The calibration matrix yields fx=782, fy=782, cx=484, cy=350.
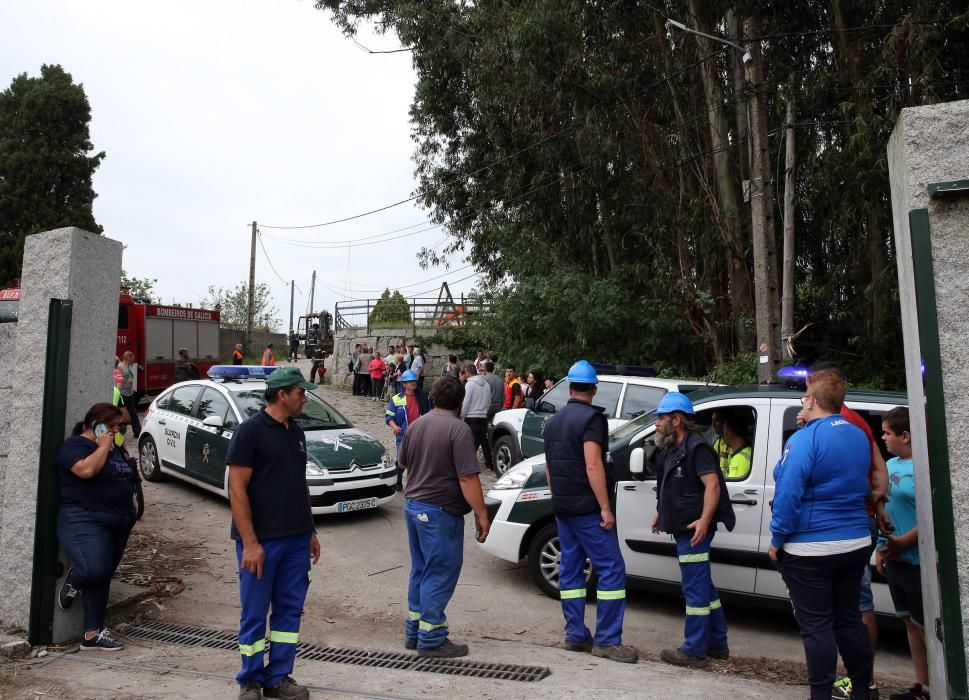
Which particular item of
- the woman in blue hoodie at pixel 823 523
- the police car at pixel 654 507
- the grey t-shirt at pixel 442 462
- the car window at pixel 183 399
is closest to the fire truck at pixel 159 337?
the car window at pixel 183 399

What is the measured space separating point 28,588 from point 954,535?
16.8 feet

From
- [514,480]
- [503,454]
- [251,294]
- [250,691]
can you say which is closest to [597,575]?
[514,480]

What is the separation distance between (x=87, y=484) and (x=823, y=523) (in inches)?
167

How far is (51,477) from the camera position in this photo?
490cm

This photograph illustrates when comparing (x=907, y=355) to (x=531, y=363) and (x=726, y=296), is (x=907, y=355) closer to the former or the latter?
(x=726, y=296)

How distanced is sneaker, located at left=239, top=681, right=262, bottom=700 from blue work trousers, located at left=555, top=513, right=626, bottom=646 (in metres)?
1.93

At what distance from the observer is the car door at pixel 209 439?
894 centimetres

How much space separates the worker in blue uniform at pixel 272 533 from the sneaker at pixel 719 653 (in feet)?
8.15

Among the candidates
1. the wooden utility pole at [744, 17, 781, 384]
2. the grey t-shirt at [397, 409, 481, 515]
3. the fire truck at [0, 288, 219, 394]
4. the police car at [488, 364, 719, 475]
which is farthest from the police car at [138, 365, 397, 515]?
the fire truck at [0, 288, 219, 394]

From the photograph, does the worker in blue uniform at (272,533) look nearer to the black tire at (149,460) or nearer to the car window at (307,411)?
the car window at (307,411)

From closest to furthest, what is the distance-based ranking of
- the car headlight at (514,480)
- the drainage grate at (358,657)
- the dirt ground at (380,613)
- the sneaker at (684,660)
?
Answer: the drainage grate at (358,657)
the dirt ground at (380,613)
the sneaker at (684,660)
the car headlight at (514,480)

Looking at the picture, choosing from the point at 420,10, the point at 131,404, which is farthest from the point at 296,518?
the point at 420,10

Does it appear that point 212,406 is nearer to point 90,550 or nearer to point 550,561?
point 90,550

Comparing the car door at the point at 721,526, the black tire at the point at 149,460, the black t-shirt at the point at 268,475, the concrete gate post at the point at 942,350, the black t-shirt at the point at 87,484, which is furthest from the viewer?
the black tire at the point at 149,460
